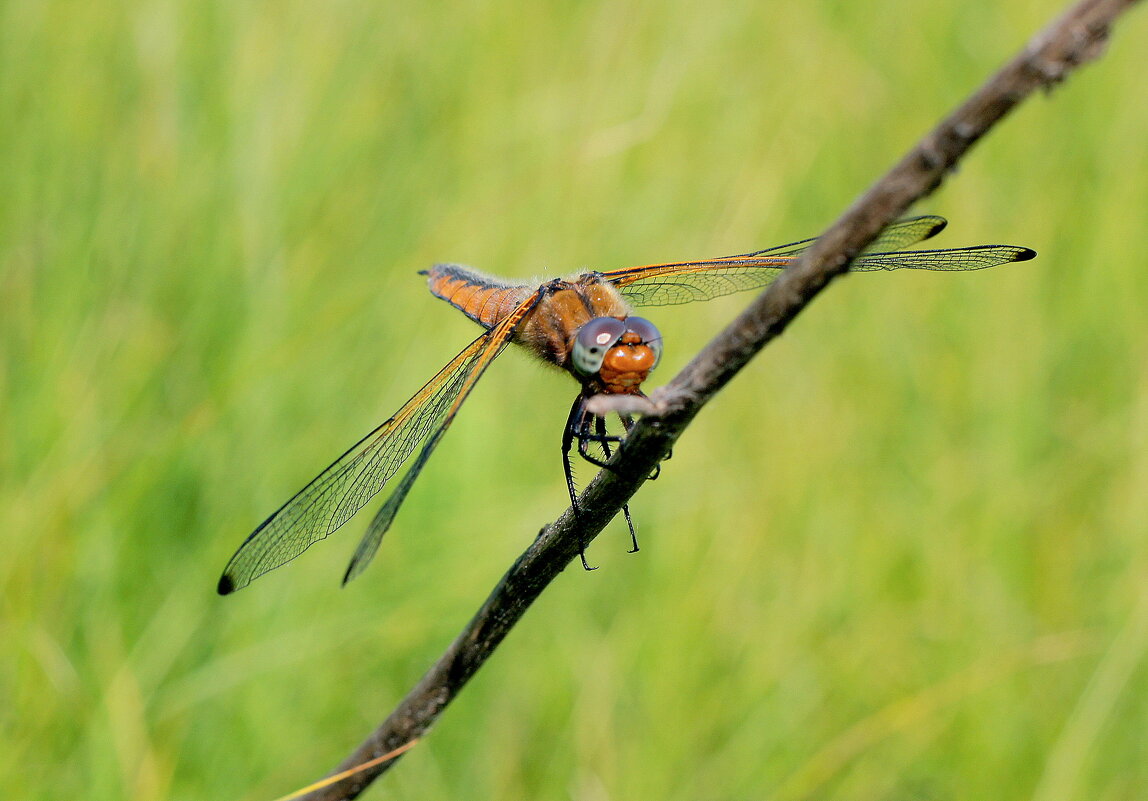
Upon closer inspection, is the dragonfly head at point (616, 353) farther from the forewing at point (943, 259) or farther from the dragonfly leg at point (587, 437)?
the forewing at point (943, 259)

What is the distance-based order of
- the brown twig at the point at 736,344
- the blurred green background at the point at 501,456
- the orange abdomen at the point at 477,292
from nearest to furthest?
the brown twig at the point at 736,344 → the orange abdomen at the point at 477,292 → the blurred green background at the point at 501,456

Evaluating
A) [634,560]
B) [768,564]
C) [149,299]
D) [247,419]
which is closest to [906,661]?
[768,564]

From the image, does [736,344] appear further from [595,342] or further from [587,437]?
[587,437]

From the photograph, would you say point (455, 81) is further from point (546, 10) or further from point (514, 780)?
point (514, 780)

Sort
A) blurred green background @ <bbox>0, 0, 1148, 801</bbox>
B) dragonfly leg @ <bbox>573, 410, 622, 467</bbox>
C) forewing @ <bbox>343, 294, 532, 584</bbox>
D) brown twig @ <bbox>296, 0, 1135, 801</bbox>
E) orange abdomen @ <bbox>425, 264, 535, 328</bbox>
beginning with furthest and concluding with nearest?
blurred green background @ <bbox>0, 0, 1148, 801</bbox> < orange abdomen @ <bbox>425, 264, 535, 328</bbox> < dragonfly leg @ <bbox>573, 410, 622, 467</bbox> < forewing @ <bbox>343, 294, 532, 584</bbox> < brown twig @ <bbox>296, 0, 1135, 801</bbox>

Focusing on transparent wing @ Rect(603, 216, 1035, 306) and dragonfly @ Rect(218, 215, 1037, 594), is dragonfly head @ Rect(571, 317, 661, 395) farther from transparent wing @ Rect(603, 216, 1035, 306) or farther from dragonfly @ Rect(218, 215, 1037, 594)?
transparent wing @ Rect(603, 216, 1035, 306)

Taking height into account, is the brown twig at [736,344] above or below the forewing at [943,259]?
below

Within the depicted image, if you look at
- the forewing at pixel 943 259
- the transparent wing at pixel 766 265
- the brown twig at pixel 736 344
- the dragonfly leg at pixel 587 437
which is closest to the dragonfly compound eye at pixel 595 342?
the dragonfly leg at pixel 587 437

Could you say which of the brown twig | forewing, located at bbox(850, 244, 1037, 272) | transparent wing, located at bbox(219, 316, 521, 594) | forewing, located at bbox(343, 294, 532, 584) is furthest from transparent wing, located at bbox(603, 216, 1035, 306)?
the brown twig
